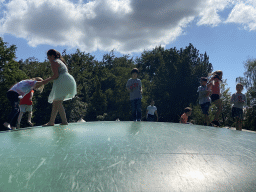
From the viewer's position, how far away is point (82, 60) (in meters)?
44.3

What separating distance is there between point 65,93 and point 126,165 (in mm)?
2461

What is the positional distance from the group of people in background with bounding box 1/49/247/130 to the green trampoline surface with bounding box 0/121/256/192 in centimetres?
162

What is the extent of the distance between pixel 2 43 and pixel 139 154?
31.9m

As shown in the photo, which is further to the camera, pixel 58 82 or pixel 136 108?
pixel 136 108

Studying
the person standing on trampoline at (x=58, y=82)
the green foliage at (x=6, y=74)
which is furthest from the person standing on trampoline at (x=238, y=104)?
the green foliage at (x=6, y=74)

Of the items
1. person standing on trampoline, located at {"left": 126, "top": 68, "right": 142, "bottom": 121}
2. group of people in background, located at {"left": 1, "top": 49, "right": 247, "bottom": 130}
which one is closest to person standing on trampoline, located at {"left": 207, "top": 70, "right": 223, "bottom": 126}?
group of people in background, located at {"left": 1, "top": 49, "right": 247, "bottom": 130}

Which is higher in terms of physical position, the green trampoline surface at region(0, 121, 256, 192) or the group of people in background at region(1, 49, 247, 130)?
the group of people in background at region(1, 49, 247, 130)

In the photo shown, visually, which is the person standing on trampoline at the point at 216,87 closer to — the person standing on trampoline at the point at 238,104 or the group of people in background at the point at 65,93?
the group of people in background at the point at 65,93

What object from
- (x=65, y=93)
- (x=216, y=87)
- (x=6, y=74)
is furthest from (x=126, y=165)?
(x=6, y=74)

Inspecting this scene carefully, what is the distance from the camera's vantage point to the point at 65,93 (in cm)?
378

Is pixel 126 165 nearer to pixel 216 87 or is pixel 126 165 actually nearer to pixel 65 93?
A: pixel 65 93

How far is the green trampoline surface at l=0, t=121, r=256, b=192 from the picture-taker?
4.71ft

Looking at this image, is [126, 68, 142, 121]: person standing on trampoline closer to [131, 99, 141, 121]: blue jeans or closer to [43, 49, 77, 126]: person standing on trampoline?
[131, 99, 141, 121]: blue jeans

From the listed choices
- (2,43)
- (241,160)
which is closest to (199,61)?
(2,43)
